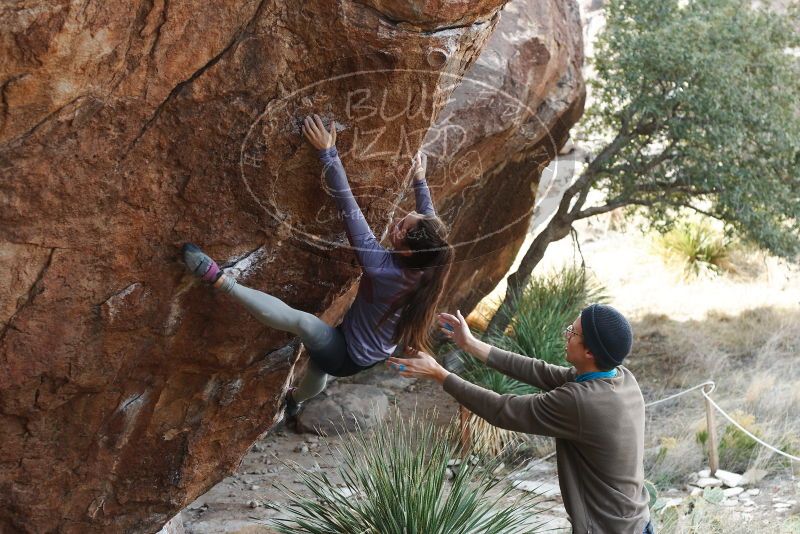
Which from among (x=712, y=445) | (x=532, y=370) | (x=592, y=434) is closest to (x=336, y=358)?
(x=532, y=370)

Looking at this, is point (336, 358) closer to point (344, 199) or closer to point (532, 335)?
point (344, 199)

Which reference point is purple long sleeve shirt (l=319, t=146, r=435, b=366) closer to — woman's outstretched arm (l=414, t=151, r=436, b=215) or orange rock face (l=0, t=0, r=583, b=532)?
woman's outstretched arm (l=414, t=151, r=436, b=215)

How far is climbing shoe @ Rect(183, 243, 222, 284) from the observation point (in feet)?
13.9

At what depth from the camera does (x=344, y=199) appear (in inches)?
171

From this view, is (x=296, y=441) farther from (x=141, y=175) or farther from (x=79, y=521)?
(x=141, y=175)

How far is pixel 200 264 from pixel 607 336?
1.80 m

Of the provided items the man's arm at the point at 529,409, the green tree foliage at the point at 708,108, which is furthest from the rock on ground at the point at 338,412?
the man's arm at the point at 529,409

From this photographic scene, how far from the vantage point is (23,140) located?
3705 millimetres

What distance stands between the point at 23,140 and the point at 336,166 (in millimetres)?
1300

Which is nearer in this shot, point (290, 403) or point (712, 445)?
point (290, 403)

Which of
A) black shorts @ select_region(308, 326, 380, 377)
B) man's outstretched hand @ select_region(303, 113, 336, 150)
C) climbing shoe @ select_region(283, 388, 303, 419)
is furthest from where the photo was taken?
climbing shoe @ select_region(283, 388, 303, 419)

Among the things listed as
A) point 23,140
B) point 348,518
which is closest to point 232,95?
point 23,140

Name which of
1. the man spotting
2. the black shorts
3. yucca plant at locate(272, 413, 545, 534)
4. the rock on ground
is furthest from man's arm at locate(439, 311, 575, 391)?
the rock on ground

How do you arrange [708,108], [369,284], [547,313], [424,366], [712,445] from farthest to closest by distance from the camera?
[547,313], [708,108], [712,445], [369,284], [424,366]
